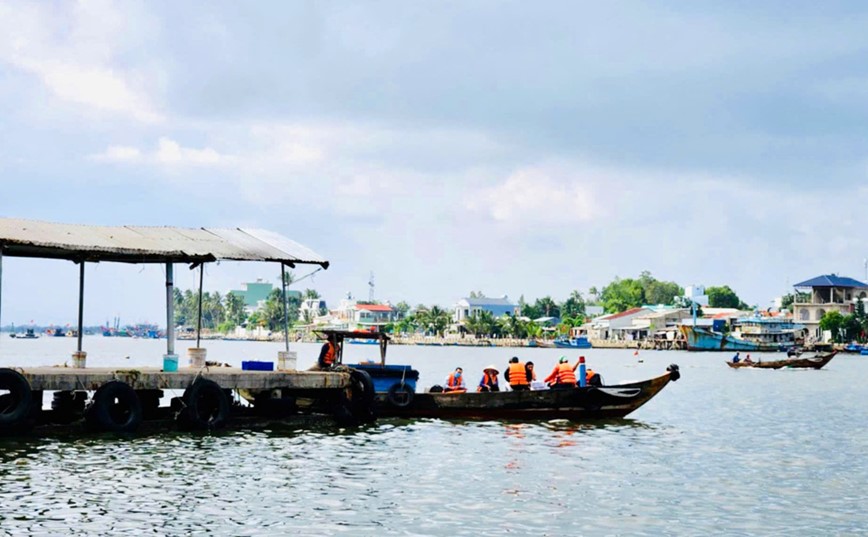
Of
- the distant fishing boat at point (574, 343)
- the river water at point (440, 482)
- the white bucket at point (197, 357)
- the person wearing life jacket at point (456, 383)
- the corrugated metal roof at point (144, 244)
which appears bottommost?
the river water at point (440, 482)

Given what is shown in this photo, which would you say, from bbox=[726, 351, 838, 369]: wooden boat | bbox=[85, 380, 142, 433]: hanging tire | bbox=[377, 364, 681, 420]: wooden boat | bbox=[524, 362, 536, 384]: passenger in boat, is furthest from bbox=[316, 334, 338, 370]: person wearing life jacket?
bbox=[726, 351, 838, 369]: wooden boat

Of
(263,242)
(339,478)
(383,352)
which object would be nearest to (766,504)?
(339,478)

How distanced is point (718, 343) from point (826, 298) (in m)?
28.2

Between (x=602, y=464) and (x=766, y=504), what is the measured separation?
5.18 m

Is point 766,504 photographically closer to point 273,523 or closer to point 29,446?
point 273,523

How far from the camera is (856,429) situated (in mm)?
35719

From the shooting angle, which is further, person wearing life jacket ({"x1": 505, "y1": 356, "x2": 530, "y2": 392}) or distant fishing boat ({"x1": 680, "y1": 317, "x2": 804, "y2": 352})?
distant fishing boat ({"x1": 680, "y1": 317, "x2": 804, "y2": 352})

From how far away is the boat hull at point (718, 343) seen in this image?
15675 cm

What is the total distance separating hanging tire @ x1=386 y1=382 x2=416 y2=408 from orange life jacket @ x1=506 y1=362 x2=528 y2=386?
10.4 feet

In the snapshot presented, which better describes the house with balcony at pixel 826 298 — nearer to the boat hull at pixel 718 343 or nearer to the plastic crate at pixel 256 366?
the boat hull at pixel 718 343

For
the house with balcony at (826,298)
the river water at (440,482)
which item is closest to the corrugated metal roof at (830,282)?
the house with balcony at (826,298)

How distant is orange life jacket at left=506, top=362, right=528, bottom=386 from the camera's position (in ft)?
103

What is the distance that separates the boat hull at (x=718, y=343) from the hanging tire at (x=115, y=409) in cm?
14160

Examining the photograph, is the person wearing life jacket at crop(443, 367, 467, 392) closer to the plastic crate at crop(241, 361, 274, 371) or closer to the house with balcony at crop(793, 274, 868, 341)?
the plastic crate at crop(241, 361, 274, 371)
